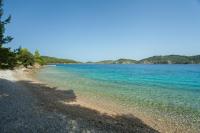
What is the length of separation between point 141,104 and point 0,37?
50.8ft

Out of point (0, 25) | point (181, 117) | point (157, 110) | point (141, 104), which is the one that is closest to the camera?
point (181, 117)

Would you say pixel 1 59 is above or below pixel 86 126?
above

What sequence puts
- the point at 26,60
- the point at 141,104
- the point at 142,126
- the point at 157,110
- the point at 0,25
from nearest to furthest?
1. the point at 142,126
2. the point at 157,110
3. the point at 141,104
4. the point at 0,25
5. the point at 26,60

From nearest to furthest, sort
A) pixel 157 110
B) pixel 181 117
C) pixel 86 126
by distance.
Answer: pixel 86 126 < pixel 181 117 < pixel 157 110

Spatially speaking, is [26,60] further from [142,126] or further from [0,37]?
[142,126]

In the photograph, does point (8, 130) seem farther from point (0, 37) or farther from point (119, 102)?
point (0, 37)

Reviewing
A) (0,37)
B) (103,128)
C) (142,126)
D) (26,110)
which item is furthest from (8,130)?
(0,37)

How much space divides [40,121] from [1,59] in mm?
11013

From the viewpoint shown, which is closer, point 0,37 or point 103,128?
point 103,128

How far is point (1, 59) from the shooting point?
18266mm

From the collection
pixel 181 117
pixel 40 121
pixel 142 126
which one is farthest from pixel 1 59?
pixel 181 117

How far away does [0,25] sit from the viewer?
18969 mm

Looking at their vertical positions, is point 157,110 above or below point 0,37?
below

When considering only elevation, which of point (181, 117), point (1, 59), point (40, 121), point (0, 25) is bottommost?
point (181, 117)
